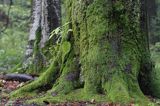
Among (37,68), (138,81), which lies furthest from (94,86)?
(37,68)

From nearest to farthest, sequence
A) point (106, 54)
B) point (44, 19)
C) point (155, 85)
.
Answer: point (106, 54) < point (155, 85) < point (44, 19)

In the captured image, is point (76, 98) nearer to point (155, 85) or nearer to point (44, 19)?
point (155, 85)

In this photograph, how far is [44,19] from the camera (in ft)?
35.9

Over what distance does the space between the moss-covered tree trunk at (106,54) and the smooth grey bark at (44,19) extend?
3.25 m

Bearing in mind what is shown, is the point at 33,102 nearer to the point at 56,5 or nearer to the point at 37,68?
the point at 37,68

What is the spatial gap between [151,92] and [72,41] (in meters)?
1.75

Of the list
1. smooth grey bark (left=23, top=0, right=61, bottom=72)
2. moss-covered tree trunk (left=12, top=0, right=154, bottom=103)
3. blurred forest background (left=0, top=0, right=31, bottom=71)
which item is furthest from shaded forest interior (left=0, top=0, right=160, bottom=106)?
blurred forest background (left=0, top=0, right=31, bottom=71)

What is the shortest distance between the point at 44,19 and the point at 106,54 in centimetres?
419

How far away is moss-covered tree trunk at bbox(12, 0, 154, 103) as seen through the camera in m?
7.04

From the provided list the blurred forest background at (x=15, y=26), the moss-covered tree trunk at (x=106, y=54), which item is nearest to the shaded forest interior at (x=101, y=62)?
the moss-covered tree trunk at (x=106, y=54)

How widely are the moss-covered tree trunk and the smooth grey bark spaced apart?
3.25 meters

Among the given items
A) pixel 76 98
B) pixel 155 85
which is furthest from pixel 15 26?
pixel 76 98

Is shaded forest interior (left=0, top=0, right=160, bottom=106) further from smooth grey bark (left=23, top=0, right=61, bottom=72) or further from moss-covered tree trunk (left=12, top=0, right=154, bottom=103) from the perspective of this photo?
smooth grey bark (left=23, top=0, right=61, bottom=72)

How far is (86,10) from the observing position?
734 centimetres
